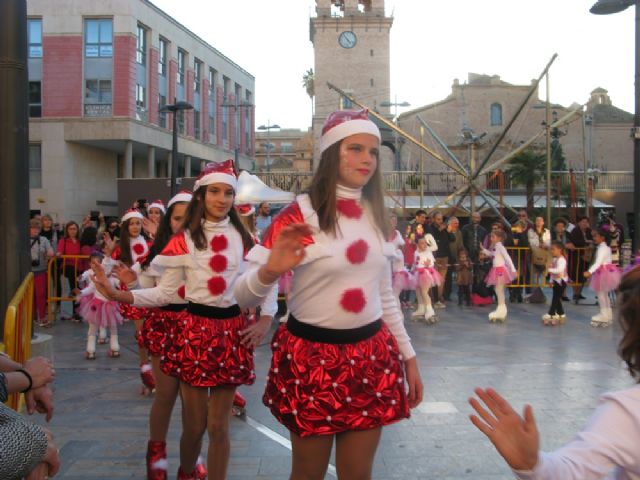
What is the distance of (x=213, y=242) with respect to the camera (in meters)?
4.18

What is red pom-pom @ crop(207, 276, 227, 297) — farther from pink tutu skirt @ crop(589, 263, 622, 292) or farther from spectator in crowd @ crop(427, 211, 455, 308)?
spectator in crowd @ crop(427, 211, 455, 308)

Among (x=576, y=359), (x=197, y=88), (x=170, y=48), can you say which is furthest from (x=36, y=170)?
(x=576, y=359)

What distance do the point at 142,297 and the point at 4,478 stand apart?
2.21 m

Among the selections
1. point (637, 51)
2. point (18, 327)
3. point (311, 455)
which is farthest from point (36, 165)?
point (311, 455)

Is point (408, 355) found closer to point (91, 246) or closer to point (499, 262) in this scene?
point (499, 262)

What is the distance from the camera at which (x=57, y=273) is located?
40.2 feet

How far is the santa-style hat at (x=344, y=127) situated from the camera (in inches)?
121

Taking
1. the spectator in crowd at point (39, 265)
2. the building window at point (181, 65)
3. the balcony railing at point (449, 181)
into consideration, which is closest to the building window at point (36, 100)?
→ the building window at point (181, 65)

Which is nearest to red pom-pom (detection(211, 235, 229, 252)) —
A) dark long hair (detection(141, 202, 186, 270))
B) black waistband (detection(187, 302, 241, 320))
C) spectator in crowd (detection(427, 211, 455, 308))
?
black waistband (detection(187, 302, 241, 320))

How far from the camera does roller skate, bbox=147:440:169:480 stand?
13.9 feet

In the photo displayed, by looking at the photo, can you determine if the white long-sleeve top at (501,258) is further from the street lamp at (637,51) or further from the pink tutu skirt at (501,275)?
the street lamp at (637,51)

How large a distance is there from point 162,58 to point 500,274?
36.2 meters

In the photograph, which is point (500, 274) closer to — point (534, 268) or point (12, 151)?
point (534, 268)

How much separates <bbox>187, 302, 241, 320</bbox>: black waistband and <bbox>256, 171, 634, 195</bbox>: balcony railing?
22.1 metres
